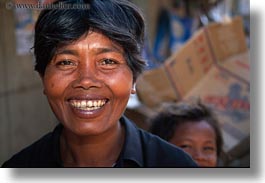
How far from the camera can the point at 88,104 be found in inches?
101

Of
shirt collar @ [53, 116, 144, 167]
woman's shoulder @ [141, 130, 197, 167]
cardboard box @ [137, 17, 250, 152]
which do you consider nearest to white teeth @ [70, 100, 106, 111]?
shirt collar @ [53, 116, 144, 167]

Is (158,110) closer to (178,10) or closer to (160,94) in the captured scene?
(160,94)

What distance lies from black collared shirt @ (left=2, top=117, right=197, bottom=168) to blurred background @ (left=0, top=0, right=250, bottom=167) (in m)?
0.06

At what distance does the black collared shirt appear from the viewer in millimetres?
2596

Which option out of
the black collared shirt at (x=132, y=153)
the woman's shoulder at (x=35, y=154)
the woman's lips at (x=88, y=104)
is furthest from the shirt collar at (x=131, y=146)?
the woman's shoulder at (x=35, y=154)

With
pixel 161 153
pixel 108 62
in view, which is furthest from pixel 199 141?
pixel 108 62

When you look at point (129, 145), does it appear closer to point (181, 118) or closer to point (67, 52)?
point (181, 118)

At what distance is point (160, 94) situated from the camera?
3.01 metres

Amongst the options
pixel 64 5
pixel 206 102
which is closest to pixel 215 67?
pixel 206 102

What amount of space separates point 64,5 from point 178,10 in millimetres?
1868

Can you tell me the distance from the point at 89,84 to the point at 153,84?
Result: 0.58 metres

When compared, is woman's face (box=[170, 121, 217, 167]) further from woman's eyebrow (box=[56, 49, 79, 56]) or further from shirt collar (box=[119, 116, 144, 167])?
woman's eyebrow (box=[56, 49, 79, 56])

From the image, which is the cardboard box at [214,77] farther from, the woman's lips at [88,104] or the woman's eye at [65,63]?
the woman's eye at [65,63]

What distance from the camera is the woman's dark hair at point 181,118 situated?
2797 mm
